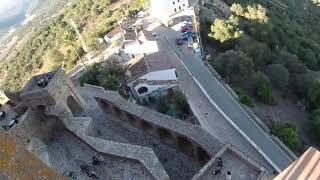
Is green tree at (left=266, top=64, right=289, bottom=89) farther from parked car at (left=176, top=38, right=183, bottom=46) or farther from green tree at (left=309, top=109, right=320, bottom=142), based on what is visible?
parked car at (left=176, top=38, right=183, bottom=46)

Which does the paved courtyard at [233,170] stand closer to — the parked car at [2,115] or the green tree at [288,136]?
the green tree at [288,136]

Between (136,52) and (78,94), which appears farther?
(136,52)

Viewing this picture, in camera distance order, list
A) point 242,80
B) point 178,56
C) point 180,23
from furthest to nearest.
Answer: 1. point 180,23
2. point 178,56
3. point 242,80

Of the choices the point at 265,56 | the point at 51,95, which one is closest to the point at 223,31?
the point at 265,56

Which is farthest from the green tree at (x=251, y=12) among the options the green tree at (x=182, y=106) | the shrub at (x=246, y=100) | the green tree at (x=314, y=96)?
the green tree at (x=182, y=106)

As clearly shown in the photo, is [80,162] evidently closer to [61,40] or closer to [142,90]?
[142,90]

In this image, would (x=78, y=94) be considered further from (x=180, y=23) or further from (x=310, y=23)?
(x=310, y=23)

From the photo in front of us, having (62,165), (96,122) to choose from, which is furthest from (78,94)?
(62,165)

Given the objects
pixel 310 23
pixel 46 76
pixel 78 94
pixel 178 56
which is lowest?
pixel 310 23
